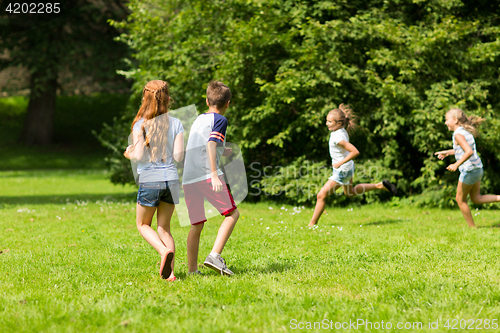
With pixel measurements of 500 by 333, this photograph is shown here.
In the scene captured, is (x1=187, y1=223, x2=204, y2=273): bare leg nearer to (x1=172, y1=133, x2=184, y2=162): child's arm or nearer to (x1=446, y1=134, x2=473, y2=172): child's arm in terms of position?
(x1=172, y1=133, x2=184, y2=162): child's arm

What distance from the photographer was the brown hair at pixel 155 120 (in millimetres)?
4074

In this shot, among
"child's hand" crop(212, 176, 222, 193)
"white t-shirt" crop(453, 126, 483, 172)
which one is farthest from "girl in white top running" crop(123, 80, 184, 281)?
"white t-shirt" crop(453, 126, 483, 172)

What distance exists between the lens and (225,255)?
17.5ft

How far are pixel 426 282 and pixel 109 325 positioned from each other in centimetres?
253

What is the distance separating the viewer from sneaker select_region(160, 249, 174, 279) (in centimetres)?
397

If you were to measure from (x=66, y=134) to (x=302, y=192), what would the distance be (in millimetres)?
25758

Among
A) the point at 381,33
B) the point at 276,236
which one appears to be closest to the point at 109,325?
the point at 276,236

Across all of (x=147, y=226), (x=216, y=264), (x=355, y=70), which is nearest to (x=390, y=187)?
(x=355, y=70)

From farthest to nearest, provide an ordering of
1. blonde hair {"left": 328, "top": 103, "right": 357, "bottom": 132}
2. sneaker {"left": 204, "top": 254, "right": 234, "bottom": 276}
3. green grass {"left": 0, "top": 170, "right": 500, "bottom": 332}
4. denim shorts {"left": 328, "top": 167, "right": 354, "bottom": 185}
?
1. denim shorts {"left": 328, "top": 167, "right": 354, "bottom": 185}
2. blonde hair {"left": 328, "top": 103, "right": 357, "bottom": 132}
3. sneaker {"left": 204, "top": 254, "right": 234, "bottom": 276}
4. green grass {"left": 0, "top": 170, "right": 500, "bottom": 332}

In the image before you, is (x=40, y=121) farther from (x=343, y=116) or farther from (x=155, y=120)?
(x=155, y=120)

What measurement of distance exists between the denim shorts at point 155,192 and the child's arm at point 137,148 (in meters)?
0.27

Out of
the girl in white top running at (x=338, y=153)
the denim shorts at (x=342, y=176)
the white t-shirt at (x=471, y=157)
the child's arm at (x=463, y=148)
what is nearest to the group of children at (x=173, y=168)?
the girl in white top running at (x=338, y=153)

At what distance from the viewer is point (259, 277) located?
14.2 ft

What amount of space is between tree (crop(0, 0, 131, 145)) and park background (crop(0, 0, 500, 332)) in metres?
11.4
